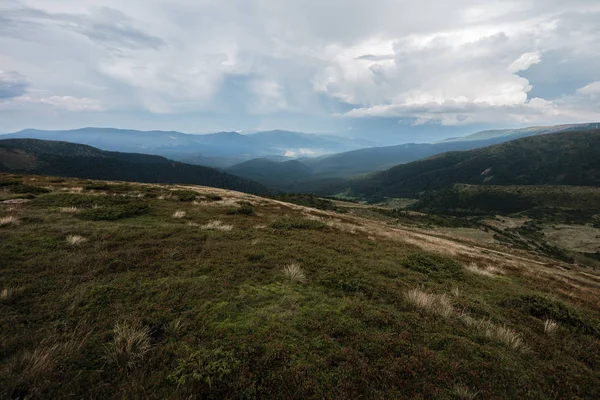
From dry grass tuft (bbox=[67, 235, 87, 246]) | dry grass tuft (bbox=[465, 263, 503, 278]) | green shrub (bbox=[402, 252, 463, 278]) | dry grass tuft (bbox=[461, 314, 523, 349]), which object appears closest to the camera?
dry grass tuft (bbox=[461, 314, 523, 349])

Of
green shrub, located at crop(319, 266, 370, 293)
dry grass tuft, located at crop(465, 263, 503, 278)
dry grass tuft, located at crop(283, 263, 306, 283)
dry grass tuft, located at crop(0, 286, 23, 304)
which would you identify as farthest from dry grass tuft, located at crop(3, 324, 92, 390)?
dry grass tuft, located at crop(465, 263, 503, 278)

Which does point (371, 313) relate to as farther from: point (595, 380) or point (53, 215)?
point (53, 215)

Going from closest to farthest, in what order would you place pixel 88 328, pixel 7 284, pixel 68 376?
1. pixel 68 376
2. pixel 88 328
3. pixel 7 284

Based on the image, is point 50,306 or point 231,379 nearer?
point 231,379

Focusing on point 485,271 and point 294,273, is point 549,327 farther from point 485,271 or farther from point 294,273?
point 294,273

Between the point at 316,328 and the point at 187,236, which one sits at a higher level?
the point at 187,236

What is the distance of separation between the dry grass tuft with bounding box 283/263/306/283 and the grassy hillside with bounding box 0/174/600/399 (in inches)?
3.0

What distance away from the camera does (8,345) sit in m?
4.39

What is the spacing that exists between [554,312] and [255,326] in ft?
31.7

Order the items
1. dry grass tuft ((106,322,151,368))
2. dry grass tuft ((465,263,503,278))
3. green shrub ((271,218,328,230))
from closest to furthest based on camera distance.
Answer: dry grass tuft ((106,322,151,368))
dry grass tuft ((465,263,503,278))
green shrub ((271,218,328,230))

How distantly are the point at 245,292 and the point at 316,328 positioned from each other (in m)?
2.45

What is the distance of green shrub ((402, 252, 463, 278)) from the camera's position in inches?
440

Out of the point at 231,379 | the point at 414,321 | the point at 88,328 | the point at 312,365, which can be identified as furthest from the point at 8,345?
the point at 414,321

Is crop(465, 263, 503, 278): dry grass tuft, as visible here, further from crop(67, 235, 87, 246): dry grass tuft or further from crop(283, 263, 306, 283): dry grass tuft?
crop(67, 235, 87, 246): dry grass tuft
